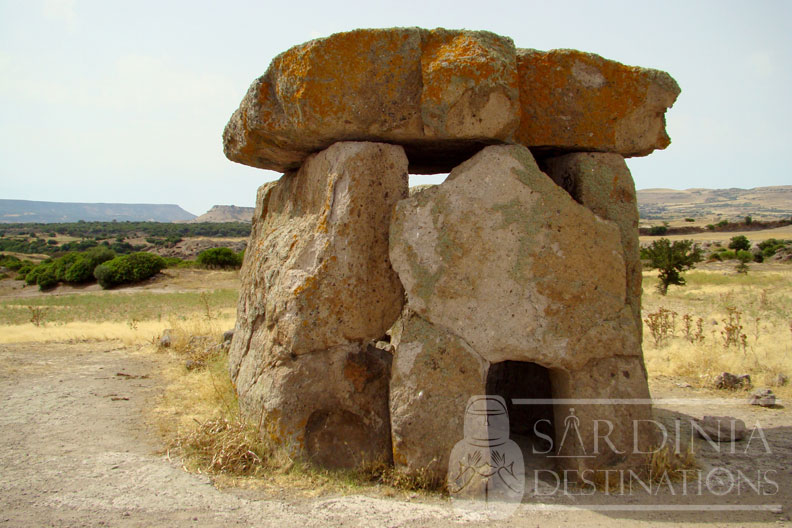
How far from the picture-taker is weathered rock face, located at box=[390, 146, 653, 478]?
3867 millimetres

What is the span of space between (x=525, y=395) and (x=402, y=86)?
311cm

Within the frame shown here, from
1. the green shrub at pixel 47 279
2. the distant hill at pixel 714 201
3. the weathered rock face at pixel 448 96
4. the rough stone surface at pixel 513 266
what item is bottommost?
the green shrub at pixel 47 279

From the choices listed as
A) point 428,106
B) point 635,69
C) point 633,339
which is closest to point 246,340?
point 428,106

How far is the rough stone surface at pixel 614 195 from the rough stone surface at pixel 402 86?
29.5 inches

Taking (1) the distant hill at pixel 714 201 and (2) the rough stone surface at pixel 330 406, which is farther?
(1) the distant hill at pixel 714 201

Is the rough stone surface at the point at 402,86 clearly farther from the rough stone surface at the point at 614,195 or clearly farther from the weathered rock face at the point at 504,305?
the rough stone surface at the point at 614,195

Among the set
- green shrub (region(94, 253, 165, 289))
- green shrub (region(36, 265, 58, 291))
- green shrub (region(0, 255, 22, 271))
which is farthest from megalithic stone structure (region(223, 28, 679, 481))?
green shrub (region(0, 255, 22, 271))

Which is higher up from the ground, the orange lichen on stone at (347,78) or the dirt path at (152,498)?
the orange lichen on stone at (347,78)

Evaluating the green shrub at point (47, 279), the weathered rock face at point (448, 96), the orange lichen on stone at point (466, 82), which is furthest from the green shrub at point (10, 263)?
the orange lichen on stone at point (466, 82)

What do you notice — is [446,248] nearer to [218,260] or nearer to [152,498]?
[152,498]

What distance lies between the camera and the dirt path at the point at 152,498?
10.9ft

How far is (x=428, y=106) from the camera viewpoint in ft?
13.5

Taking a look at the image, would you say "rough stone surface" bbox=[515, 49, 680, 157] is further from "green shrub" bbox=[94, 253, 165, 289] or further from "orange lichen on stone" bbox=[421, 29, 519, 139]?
"green shrub" bbox=[94, 253, 165, 289]

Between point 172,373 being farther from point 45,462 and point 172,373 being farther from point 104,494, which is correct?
point 104,494
